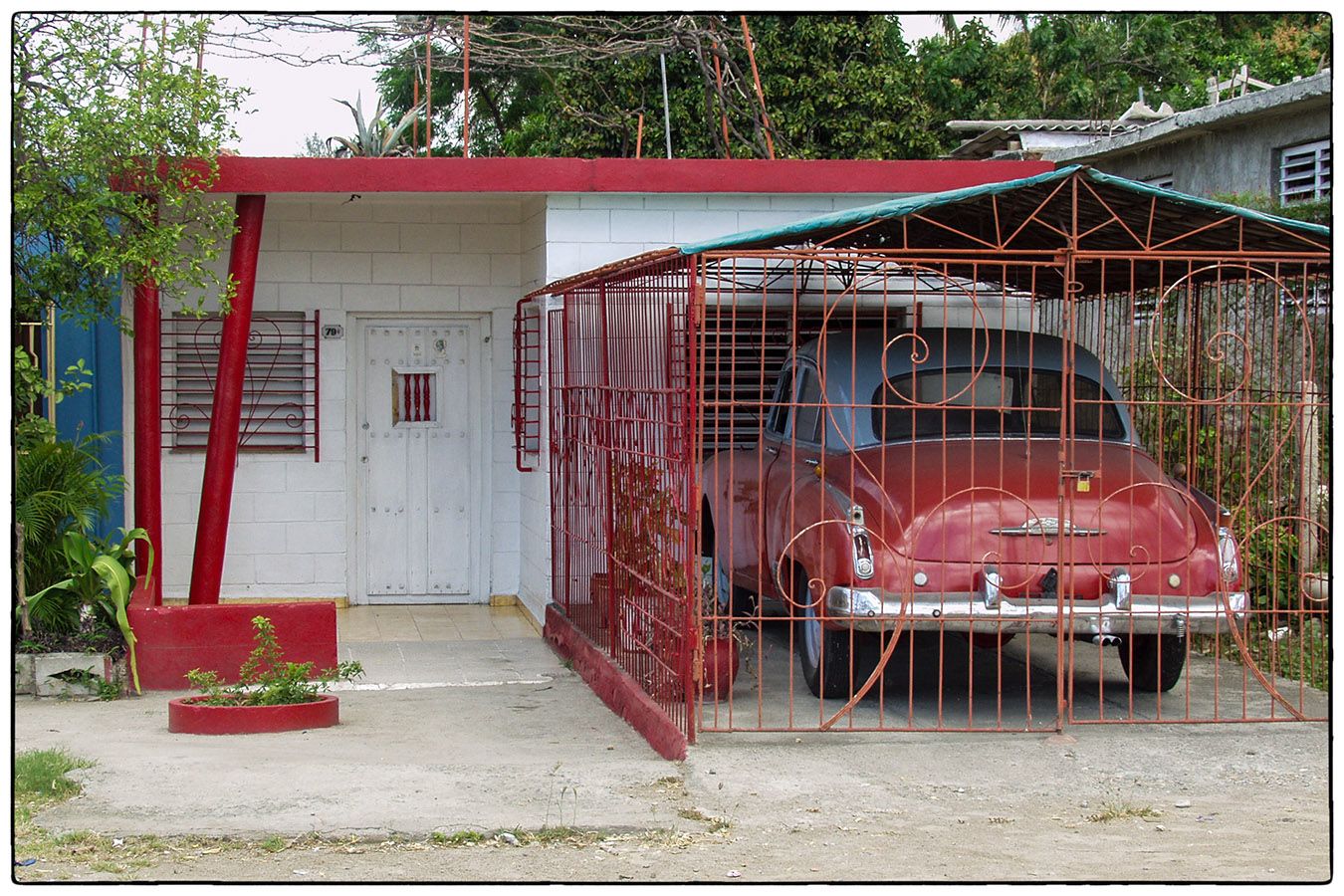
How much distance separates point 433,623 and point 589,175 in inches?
131

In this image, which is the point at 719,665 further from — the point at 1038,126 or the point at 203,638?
the point at 1038,126

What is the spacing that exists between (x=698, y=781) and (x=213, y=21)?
567 cm

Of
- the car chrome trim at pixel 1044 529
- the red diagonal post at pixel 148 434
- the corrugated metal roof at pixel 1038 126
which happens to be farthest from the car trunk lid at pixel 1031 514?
the corrugated metal roof at pixel 1038 126

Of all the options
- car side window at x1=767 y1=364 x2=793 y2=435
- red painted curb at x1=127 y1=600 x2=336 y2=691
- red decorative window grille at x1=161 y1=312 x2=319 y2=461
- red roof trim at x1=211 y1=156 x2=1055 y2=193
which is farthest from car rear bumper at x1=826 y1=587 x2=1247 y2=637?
red decorative window grille at x1=161 y1=312 x2=319 y2=461

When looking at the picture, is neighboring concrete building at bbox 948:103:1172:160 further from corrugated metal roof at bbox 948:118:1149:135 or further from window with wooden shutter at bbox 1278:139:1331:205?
window with wooden shutter at bbox 1278:139:1331:205

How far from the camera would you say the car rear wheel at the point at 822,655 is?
7.78 meters

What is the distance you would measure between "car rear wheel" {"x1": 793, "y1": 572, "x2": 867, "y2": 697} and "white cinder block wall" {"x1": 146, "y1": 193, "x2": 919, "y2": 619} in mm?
3359

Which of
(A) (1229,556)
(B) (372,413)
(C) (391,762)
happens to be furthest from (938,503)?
(B) (372,413)

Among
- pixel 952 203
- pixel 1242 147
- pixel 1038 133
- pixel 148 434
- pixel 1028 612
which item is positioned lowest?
pixel 1028 612

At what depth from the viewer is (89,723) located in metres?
7.91

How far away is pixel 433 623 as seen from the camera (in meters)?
11.2

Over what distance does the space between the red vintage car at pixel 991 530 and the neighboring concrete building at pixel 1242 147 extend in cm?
697

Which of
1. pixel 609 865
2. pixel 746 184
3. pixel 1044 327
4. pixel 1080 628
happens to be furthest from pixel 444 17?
pixel 609 865

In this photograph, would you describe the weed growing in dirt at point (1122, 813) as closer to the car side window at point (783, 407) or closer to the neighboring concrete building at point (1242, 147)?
the car side window at point (783, 407)
